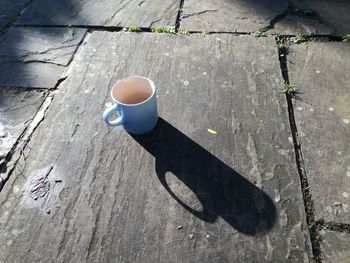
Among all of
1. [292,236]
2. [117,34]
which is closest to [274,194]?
[292,236]

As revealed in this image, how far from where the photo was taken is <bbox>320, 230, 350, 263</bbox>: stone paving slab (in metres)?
1.41

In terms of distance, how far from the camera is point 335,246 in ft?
4.74

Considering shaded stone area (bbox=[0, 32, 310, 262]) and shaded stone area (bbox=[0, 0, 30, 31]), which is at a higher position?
shaded stone area (bbox=[0, 0, 30, 31])

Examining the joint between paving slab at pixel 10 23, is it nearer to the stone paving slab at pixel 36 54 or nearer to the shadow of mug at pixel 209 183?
the stone paving slab at pixel 36 54

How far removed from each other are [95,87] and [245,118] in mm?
923

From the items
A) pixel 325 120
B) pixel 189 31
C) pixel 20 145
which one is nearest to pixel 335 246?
pixel 325 120

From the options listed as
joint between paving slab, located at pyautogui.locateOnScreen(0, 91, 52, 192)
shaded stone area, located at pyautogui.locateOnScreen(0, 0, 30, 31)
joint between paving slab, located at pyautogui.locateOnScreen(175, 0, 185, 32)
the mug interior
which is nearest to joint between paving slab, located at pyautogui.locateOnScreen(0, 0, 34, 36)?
shaded stone area, located at pyautogui.locateOnScreen(0, 0, 30, 31)

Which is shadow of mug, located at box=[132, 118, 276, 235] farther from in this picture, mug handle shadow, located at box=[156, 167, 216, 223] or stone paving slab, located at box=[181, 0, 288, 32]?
stone paving slab, located at box=[181, 0, 288, 32]

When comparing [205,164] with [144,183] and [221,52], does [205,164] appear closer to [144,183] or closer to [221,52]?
[144,183]

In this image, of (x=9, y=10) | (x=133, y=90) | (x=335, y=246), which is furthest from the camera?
(x=9, y=10)

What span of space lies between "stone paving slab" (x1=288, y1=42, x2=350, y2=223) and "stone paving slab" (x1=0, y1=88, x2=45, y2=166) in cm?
151

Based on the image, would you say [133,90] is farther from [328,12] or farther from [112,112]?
[328,12]

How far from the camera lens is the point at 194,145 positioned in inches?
71.6

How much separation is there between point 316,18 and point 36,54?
79.2 inches
